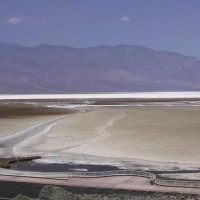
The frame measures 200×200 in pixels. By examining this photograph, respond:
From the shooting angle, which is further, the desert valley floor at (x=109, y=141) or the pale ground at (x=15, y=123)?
the pale ground at (x=15, y=123)

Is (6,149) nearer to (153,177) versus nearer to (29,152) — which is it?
(29,152)

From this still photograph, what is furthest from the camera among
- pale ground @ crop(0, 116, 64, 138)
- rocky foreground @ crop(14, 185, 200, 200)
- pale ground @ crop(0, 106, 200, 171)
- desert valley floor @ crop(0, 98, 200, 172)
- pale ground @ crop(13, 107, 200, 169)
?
pale ground @ crop(0, 116, 64, 138)

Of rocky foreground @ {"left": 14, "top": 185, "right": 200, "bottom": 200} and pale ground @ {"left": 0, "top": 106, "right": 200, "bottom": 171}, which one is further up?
pale ground @ {"left": 0, "top": 106, "right": 200, "bottom": 171}

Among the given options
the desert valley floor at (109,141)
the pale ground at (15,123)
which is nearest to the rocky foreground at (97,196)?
the desert valley floor at (109,141)

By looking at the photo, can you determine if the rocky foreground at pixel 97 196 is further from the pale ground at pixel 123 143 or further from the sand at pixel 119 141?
the sand at pixel 119 141

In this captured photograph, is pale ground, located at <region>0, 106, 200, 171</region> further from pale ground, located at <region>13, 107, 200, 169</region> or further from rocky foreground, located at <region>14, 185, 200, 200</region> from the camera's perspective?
rocky foreground, located at <region>14, 185, 200, 200</region>

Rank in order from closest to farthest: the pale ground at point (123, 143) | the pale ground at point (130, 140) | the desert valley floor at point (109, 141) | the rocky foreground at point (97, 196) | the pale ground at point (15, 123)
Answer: the rocky foreground at point (97, 196), the pale ground at point (123, 143), the desert valley floor at point (109, 141), the pale ground at point (130, 140), the pale ground at point (15, 123)

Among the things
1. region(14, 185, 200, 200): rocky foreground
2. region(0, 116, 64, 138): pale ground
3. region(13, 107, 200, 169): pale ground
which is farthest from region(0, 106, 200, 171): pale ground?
region(14, 185, 200, 200): rocky foreground

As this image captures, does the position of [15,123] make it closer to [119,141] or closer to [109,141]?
[109,141]

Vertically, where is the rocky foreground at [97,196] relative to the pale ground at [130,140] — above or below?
below

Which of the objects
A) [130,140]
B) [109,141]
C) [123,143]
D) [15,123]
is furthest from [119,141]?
[15,123]

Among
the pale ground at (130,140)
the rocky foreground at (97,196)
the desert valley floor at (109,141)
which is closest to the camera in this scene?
the rocky foreground at (97,196)
